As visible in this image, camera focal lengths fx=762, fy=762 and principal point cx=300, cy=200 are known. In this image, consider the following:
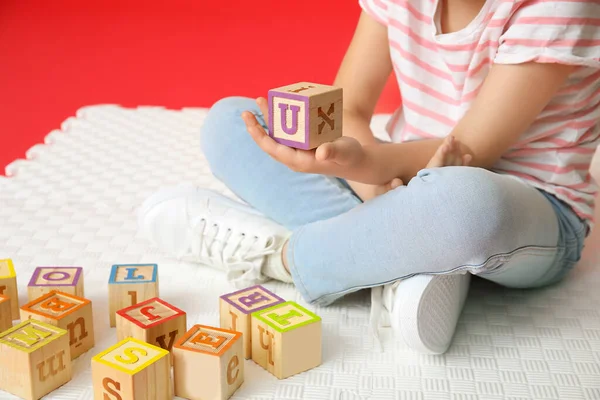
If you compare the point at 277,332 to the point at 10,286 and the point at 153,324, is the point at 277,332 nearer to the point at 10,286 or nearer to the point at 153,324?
the point at 153,324

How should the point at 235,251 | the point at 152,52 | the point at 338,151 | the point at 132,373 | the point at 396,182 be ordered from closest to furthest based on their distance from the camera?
the point at 132,373 < the point at 338,151 < the point at 396,182 < the point at 235,251 < the point at 152,52

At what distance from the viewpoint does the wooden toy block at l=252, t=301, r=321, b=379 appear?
81cm

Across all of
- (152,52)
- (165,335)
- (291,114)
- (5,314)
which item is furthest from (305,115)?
(152,52)

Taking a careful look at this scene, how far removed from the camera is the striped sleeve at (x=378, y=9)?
3.46 feet

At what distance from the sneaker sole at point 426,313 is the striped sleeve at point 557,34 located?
0.27m

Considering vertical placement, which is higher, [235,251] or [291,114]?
[291,114]

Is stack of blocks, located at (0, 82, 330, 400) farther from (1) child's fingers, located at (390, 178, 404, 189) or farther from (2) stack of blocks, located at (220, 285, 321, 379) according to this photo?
(1) child's fingers, located at (390, 178, 404, 189)

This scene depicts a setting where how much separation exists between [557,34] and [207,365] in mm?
527

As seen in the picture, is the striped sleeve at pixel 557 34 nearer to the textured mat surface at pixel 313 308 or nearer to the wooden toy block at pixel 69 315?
the textured mat surface at pixel 313 308

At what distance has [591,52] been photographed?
868 mm

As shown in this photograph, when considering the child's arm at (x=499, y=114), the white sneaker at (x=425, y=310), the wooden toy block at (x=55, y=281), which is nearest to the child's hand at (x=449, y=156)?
the child's arm at (x=499, y=114)

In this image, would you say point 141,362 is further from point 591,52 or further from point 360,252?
point 591,52

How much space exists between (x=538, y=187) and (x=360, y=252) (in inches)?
9.7

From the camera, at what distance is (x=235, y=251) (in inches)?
41.3
